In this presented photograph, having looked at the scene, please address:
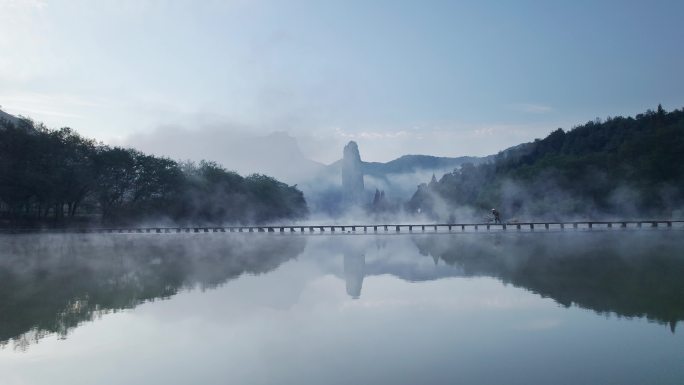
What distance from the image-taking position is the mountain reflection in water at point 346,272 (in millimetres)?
12789

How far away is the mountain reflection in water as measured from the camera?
42.0 feet

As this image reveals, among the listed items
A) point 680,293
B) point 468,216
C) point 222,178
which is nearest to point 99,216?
point 222,178

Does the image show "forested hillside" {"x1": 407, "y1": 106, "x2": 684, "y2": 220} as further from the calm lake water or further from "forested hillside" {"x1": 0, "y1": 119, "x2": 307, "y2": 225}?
"forested hillside" {"x1": 0, "y1": 119, "x2": 307, "y2": 225}

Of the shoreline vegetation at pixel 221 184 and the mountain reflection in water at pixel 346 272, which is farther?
the shoreline vegetation at pixel 221 184

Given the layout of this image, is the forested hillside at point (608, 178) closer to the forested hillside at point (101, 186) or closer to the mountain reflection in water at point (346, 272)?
the mountain reflection in water at point (346, 272)

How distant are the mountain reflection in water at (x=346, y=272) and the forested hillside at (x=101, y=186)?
1941 cm

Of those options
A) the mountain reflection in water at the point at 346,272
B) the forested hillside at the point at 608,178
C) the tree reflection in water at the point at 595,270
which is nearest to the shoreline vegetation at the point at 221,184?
Answer: the forested hillside at the point at 608,178

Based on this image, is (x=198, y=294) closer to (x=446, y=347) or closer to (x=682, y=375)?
(x=446, y=347)

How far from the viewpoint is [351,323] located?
1149 cm

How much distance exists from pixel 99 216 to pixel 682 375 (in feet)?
212

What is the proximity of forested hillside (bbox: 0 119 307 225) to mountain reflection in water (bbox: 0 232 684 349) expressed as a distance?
19.4 meters

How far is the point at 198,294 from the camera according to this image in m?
15.3

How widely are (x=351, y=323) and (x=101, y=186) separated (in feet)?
172

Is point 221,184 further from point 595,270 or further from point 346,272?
point 595,270
